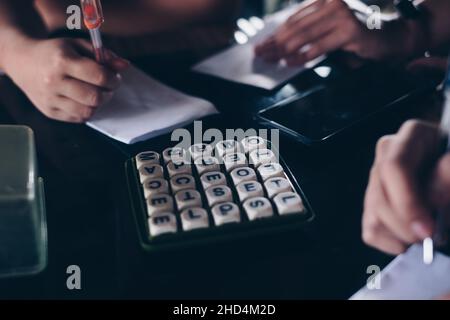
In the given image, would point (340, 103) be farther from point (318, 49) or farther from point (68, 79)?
point (68, 79)

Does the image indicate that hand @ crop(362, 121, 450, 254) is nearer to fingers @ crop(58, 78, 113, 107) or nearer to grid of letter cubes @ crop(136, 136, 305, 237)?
grid of letter cubes @ crop(136, 136, 305, 237)

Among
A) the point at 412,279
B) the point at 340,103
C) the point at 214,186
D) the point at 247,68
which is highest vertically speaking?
the point at 247,68

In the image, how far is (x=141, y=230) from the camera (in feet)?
1.65

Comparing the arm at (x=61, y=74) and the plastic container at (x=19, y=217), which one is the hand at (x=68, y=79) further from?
the plastic container at (x=19, y=217)

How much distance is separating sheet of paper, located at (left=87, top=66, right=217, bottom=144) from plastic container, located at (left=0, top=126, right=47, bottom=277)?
174mm

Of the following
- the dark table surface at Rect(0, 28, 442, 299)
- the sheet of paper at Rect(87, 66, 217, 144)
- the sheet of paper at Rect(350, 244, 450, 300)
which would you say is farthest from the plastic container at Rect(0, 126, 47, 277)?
the sheet of paper at Rect(350, 244, 450, 300)

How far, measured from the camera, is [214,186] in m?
0.55

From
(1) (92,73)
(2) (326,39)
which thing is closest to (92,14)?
(1) (92,73)

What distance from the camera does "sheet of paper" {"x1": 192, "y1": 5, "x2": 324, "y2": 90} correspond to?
0.80 metres

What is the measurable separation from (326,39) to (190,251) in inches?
19.0

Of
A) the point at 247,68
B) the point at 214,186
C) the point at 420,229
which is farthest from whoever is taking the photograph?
the point at 247,68

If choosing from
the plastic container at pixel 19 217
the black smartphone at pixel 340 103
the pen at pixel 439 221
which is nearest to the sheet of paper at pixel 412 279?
the pen at pixel 439 221
